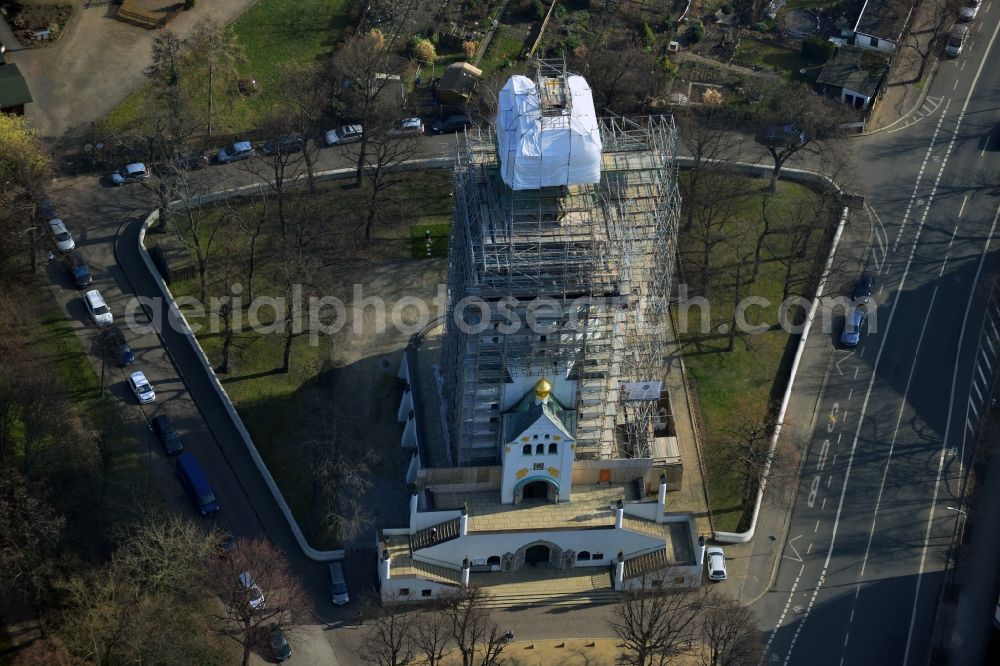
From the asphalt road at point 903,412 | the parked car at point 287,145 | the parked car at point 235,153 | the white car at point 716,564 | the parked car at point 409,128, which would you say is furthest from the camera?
the parked car at point 409,128

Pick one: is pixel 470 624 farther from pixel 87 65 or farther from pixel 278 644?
pixel 87 65

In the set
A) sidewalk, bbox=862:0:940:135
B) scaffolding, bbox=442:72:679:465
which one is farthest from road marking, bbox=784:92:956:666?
scaffolding, bbox=442:72:679:465

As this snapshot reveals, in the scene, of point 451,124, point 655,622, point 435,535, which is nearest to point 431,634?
point 435,535

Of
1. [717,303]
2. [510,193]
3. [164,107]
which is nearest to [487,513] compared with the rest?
[510,193]

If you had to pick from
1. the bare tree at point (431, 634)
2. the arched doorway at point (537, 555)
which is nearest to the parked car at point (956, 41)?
the arched doorway at point (537, 555)

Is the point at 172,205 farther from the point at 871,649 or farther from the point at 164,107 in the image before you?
the point at 871,649

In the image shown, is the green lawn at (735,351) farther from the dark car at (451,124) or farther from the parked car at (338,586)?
the parked car at (338,586)
